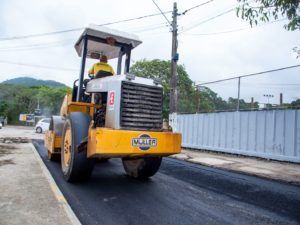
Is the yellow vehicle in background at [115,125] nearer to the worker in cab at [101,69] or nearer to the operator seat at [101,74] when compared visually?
the operator seat at [101,74]

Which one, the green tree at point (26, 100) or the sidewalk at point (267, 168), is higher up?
the green tree at point (26, 100)

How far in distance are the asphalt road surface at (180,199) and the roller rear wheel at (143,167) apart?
176mm

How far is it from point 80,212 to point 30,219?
2.33 feet

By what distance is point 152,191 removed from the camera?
6.20 m

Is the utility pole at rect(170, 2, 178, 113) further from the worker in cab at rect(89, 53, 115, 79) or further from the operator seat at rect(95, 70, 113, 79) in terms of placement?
the operator seat at rect(95, 70, 113, 79)

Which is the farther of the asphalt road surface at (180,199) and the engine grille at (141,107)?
the engine grille at (141,107)

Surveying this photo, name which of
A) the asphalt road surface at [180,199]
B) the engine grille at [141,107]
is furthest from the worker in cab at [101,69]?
Answer: the asphalt road surface at [180,199]

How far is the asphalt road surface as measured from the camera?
4.64m

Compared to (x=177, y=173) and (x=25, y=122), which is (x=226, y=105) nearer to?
(x=177, y=173)

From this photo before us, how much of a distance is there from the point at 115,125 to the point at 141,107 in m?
0.60

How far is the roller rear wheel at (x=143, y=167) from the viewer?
7.05 metres

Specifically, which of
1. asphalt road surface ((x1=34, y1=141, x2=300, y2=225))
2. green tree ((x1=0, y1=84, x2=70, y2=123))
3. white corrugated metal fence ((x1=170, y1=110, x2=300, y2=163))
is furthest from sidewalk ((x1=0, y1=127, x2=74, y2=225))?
green tree ((x1=0, y1=84, x2=70, y2=123))

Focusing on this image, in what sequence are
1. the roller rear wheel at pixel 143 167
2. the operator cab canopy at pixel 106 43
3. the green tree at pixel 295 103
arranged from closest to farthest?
the roller rear wheel at pixel 143 167
the operator cab canopy at pixel 106 43
the green tree at pixel 295 103

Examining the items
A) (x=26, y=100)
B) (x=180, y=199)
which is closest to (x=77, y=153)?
(x=180, y=199)
